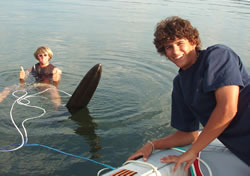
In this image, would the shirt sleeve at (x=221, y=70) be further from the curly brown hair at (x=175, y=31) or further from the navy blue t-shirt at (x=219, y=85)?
the curly brown hair at (x=175, y=31)

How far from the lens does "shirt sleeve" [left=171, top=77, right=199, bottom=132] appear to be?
2.95m

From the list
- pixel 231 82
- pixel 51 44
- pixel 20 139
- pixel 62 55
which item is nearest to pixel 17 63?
pixel 62 55

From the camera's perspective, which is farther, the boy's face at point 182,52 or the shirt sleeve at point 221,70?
the boy's face at point 182,52

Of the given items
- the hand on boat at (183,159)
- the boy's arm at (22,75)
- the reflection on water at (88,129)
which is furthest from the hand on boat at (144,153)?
the boy's arm at (22,75)

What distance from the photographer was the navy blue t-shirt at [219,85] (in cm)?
230

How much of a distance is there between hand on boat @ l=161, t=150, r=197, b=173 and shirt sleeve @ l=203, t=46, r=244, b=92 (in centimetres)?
66

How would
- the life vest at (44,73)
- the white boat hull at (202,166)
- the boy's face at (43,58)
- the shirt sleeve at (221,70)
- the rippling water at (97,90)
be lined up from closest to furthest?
the shirt sleeve at (221,70) → the white boat hull at (202,166) → the rippling water at (97,90) → the boy's face at (43,58) → the life vest at (44,73)

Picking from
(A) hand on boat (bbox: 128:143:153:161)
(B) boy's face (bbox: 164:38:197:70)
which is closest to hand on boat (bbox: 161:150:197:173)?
(A) hand on boat (bbox: 128:143:153:161)

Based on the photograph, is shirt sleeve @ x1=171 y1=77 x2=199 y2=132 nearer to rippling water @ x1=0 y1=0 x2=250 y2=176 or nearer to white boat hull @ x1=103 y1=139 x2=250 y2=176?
white boat hull @ x1=103 y1=139 x2=250 y2=176

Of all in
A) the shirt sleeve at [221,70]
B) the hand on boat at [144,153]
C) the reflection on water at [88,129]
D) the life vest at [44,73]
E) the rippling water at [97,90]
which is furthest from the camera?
the life vest at [44,73]

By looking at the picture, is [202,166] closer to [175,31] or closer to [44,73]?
[175,31]

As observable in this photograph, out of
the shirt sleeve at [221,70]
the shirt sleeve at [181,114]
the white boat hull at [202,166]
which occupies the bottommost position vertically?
the white boat hull at [202,166]

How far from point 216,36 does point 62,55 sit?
8.29 meters

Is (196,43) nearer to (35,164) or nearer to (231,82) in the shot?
(231,82)
